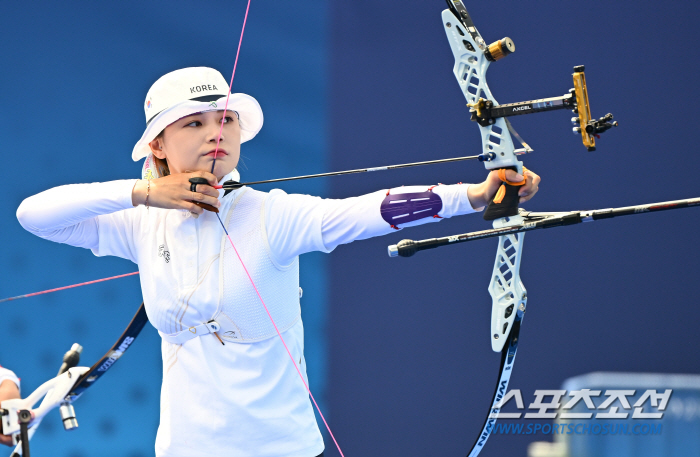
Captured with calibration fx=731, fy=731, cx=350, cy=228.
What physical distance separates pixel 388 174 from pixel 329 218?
49.5 inches

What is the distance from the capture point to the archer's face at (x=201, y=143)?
151 centimetres

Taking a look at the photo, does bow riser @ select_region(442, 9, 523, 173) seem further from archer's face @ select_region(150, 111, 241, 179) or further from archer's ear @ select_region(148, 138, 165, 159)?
archer's ear @ select_region(148, 138, 165, 159)

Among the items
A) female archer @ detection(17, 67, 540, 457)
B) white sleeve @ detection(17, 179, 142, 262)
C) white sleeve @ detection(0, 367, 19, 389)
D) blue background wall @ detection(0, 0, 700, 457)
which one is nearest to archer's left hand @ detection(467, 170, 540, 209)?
female archer @ detection(17, 67, 540, 457)

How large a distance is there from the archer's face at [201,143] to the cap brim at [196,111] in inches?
0.7

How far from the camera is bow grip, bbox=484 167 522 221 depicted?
4.16 feet

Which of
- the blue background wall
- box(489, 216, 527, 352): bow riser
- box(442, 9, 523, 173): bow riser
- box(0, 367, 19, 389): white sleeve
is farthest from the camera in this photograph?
the blue background wall

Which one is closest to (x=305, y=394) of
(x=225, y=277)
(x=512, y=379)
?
(x=225, y=277)

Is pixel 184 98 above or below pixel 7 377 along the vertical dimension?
above

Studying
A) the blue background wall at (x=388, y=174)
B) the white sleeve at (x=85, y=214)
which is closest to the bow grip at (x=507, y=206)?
the white sleeve at (x=85, y=214)

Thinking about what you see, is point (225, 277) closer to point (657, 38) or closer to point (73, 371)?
point (73, 371)

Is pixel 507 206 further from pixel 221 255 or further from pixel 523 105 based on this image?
pixel 221 255

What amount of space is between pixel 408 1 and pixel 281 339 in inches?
61.5

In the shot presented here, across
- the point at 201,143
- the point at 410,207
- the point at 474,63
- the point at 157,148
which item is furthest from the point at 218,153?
the point at 474,63

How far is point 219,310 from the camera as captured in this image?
4.70 feet
